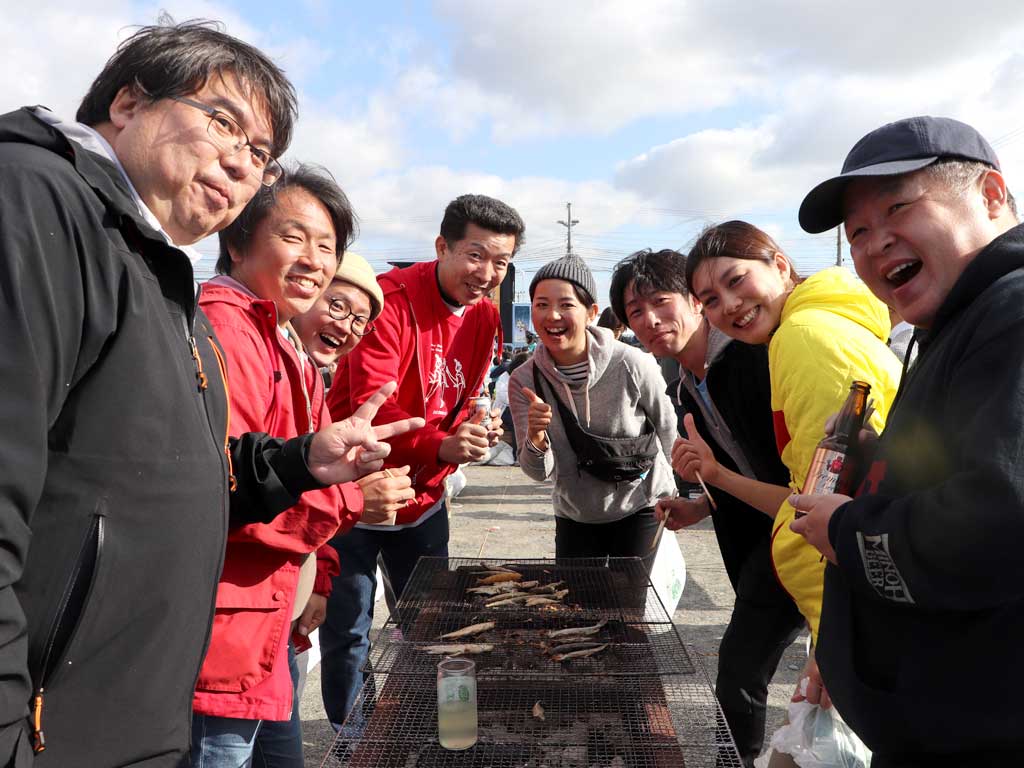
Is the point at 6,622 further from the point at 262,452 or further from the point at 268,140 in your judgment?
the point at 268,140

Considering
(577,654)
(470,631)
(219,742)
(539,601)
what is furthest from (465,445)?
(219,742)

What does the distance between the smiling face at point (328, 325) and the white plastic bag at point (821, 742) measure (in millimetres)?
2403

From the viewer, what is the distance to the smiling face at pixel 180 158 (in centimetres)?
144

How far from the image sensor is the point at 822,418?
6.83 feet

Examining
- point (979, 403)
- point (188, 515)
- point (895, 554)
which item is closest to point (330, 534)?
point (188, 515)

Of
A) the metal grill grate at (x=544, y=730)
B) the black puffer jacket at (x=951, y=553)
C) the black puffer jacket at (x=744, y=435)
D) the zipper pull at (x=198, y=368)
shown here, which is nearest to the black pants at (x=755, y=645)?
the black puffer jacket at (x=744, y=435)

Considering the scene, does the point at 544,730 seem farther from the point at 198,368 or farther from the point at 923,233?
the point at 923,233

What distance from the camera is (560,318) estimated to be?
13.2ft

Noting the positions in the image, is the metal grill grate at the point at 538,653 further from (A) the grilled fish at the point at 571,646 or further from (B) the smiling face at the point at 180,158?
(B) the smiling face at the point at 180,158

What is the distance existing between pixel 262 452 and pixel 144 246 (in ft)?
2.64

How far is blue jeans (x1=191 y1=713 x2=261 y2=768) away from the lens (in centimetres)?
183

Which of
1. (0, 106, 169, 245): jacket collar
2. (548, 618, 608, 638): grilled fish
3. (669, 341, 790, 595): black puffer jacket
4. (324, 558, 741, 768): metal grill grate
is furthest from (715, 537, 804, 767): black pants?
(0, 106, 169, 245): jacket collar

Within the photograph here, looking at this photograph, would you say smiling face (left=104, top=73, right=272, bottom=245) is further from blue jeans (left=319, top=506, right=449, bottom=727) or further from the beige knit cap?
blue jeans (left=319, top=506, right=449, bottom=727)

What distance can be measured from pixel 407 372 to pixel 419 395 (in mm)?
141
